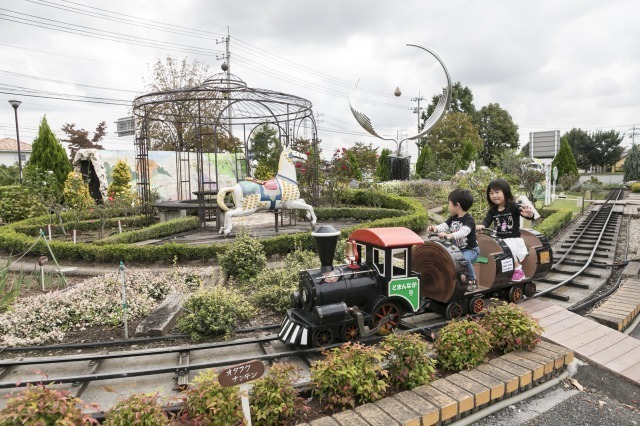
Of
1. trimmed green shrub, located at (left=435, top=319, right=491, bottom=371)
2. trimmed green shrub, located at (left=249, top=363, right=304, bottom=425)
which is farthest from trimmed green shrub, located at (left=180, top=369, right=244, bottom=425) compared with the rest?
trimmed green shrub, located at (left=435, top=319, right=491, bottom=371)

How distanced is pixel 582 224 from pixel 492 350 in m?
12.2

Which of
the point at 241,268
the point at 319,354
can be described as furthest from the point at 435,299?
the point at 241,268

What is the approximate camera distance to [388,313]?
4895mm

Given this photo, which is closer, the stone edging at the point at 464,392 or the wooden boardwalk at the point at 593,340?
the stone edging at the point at 464,392

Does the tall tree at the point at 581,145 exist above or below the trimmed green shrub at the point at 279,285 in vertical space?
above

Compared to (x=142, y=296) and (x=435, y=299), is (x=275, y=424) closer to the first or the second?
(x=435, y=299)

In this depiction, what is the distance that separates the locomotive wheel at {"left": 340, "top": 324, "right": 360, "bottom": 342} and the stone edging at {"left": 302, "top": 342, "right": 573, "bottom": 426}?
123 centimetres

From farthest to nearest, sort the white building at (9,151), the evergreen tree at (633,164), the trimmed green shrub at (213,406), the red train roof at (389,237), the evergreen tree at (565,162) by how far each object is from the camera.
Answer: the white building at (9,151) → the evergreen tree at (633,164) → the evergreen tree at (565,162) → the red train roof at (389,237) → the trimmed green shrub at (213,406)

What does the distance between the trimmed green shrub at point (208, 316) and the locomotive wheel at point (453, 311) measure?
9.12ft

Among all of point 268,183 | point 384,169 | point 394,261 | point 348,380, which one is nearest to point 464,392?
point 348,380

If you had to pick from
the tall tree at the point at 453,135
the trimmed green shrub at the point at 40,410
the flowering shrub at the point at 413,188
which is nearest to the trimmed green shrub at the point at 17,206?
the trimmed green shrub at the point at 40,410

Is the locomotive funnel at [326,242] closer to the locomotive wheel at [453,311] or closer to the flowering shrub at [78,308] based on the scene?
the locomotive wheel at [453,311]

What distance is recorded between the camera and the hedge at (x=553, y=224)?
11750 millimetres

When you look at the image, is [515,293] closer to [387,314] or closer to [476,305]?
[476,305]
